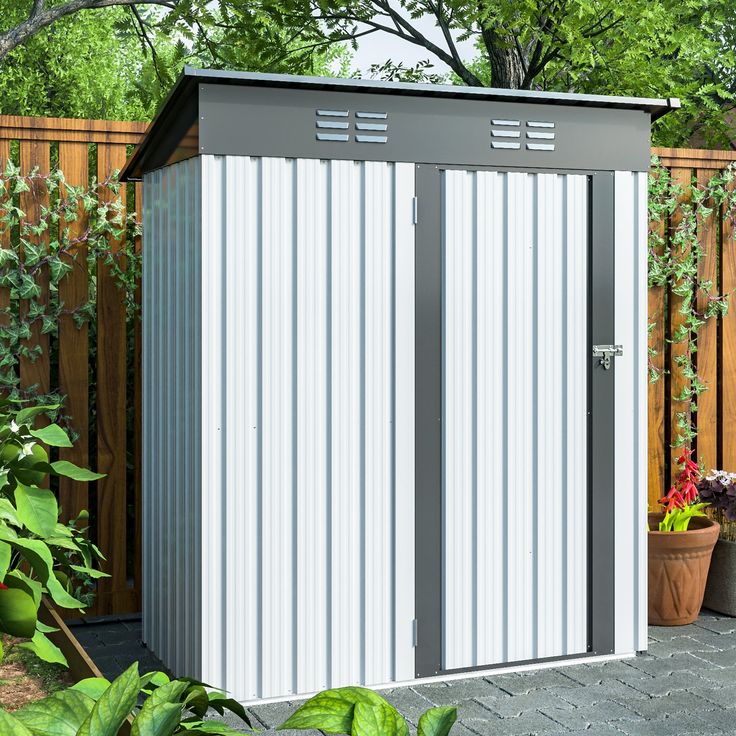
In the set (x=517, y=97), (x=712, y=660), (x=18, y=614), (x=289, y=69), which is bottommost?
(x=712, y=660)

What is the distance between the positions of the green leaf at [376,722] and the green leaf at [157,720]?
0.23m

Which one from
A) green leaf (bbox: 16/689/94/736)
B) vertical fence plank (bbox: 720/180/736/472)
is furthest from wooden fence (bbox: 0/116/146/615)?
green leaf (bbox: 16/689/94/736)

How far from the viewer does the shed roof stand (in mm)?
3781

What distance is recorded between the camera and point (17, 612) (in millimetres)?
1976

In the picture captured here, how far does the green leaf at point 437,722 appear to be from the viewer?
133 cm

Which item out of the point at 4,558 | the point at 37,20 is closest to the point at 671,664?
the point at 4,558

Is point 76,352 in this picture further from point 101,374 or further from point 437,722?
point 437,722

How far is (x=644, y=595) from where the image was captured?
4.53 metres

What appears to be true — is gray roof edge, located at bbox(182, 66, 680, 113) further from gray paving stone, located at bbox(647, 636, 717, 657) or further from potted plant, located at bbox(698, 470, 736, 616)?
gray paving stone, located at bbox(647, 636, 717, 657)

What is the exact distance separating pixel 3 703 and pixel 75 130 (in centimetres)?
328

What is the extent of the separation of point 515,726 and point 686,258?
3.10 m

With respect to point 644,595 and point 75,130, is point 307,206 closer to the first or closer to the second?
point 75,130

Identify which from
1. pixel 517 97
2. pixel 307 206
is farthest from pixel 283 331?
pixel 517 97

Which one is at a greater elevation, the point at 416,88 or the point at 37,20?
the point at 37,20
